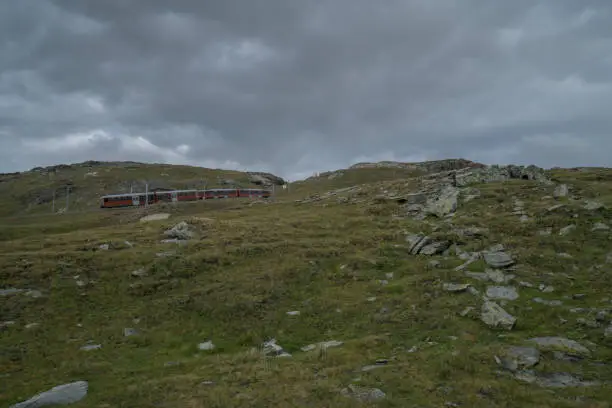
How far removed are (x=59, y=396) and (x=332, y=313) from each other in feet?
47.9

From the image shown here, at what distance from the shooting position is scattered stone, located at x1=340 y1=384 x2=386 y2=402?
1496 centimetres

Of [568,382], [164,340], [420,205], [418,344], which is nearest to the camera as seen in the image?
[568,382]

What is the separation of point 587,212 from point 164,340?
117ft

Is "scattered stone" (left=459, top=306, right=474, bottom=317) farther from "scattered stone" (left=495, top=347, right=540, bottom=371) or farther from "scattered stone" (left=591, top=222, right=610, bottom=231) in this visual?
"scattered stone" (left=591, top=222, right=610, bottom=231)

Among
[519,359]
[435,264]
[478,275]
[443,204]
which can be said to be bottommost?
[519,359]

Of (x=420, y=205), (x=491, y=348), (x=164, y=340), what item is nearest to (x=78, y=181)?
(x=420, y=205)

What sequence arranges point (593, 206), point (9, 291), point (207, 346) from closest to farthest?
point (207, 346) < point (9, 291) < point (593, 206)

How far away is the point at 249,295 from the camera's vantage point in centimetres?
2961

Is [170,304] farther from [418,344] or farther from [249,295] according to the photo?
[418,344]

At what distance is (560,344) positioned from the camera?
734 inches

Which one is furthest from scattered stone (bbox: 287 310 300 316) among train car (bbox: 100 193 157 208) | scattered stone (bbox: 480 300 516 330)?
train car (bbox: 100 193 157 208)

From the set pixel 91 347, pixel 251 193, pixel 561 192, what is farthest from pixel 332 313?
pixel 251 193

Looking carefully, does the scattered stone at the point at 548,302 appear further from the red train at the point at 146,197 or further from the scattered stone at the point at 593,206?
the red train at the point at 146,197

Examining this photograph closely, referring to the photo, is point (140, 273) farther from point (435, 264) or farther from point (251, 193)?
point (251, 193)
